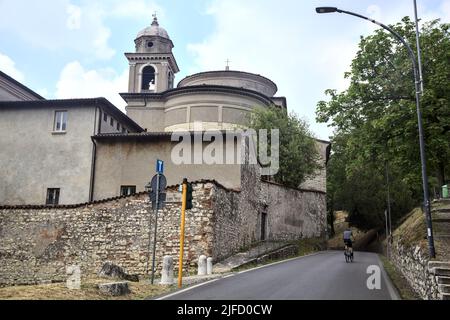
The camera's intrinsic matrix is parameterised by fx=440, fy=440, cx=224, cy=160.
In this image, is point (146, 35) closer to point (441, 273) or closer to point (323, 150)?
point (323, 150)

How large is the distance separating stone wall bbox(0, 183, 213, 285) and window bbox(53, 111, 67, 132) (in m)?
7.18

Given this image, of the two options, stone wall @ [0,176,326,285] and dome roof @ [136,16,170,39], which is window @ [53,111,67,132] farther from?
dome roof @ [136,16,170,39]

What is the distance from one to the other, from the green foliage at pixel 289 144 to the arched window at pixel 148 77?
46.8ft

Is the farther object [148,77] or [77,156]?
[148,77]

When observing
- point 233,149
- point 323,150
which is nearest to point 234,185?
point 233,149

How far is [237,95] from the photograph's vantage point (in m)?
37.5

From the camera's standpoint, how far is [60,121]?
27359mm

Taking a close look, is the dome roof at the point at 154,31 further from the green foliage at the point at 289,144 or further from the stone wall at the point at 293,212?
the stone wall at the point at 293,212

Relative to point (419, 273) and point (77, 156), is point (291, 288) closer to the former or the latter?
point (419, 273)

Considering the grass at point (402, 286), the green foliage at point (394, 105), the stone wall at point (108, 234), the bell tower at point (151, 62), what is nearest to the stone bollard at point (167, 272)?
the stone wall at point (108, 234)

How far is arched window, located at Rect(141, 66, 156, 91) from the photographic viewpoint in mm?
44844

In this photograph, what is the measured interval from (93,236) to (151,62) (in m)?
27.5

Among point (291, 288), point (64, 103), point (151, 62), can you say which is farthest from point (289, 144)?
point (291, 288)

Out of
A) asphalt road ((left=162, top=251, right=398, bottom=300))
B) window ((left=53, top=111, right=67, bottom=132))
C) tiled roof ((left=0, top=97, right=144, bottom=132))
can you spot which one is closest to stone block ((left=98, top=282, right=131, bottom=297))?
asphalt road ((left=162, top=251, right=398, bottom=300))
